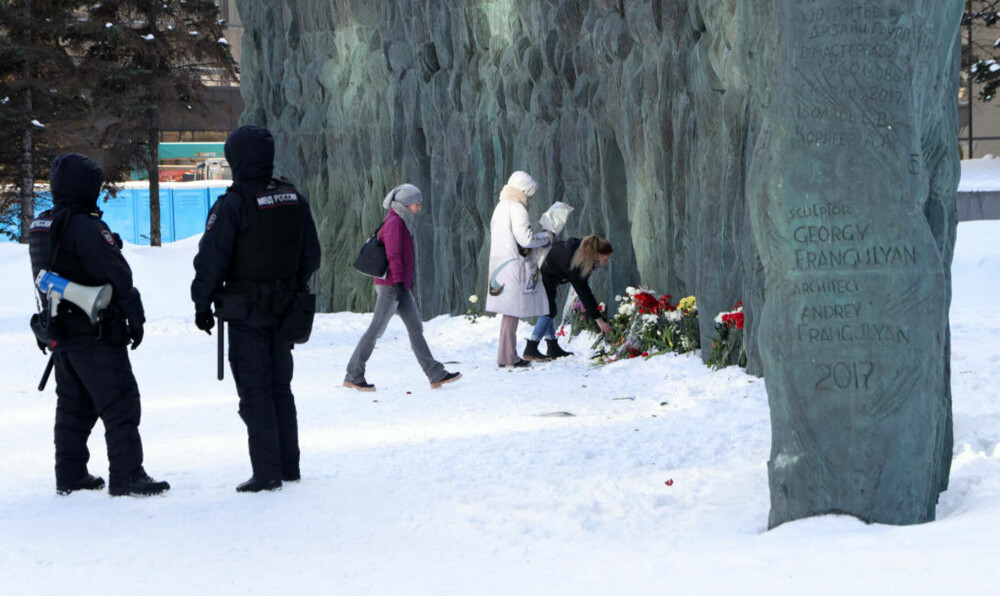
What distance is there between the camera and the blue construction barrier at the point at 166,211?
118ft

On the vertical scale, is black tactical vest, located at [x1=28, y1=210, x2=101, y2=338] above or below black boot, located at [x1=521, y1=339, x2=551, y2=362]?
above

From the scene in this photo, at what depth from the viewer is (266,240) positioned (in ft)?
21.5

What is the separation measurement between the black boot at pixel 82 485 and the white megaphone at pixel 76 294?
87cm

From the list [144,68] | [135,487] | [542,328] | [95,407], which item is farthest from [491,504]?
[144,68]

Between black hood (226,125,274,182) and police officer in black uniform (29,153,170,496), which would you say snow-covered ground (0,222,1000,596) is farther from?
black hood (226,125,274,182)

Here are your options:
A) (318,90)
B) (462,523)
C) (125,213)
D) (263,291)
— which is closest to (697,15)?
(263,291)

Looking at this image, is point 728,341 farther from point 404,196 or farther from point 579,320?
point 579,320

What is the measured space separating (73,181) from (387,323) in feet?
13.2

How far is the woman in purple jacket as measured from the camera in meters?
10.0

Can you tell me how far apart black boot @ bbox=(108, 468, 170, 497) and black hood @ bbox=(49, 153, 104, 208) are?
1.37 metres

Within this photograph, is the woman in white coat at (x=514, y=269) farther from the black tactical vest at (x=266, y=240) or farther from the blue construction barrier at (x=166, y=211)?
the blue construction barrier at (x=166, y=211)

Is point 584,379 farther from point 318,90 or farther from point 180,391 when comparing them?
point 318,90

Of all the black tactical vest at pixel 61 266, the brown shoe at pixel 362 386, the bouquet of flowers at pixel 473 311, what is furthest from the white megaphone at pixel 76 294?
the bouquet of flowers at pixel 473 311

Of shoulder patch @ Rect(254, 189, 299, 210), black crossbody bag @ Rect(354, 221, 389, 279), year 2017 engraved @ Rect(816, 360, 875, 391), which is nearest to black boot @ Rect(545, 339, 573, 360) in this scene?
black crossbody bag @ Rect(354, 221, 389, 279)
